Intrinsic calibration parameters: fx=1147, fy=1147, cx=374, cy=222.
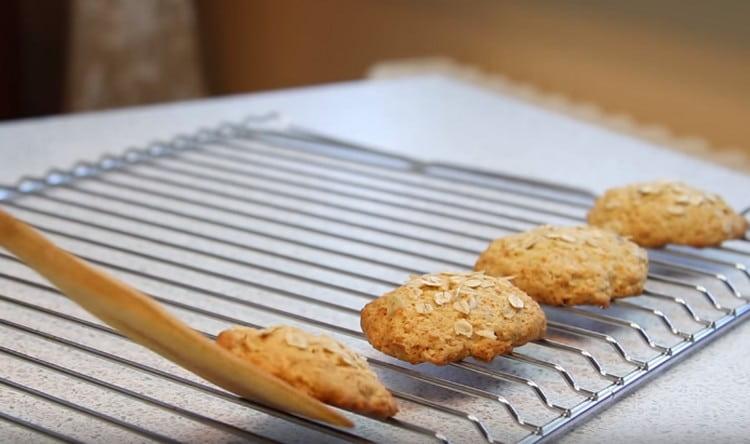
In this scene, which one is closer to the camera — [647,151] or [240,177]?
[240,177]

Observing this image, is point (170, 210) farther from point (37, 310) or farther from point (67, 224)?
point (37, 310)

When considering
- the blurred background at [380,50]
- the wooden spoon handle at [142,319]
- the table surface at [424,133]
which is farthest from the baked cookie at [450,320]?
the blurred background at [380,50]

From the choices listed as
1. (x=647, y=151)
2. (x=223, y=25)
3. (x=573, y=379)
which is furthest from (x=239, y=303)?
(x=223, y=25)

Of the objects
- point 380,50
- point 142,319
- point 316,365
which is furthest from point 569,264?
point 380,50

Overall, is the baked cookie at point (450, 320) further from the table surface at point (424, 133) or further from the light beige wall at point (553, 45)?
the light beige wall at point (553, 45)

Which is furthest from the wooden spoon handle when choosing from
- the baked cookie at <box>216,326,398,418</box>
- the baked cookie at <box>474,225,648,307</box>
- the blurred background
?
the blurred background
